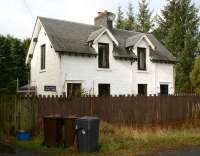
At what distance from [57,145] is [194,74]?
28.5 metres

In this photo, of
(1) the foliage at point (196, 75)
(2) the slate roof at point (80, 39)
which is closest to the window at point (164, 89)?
(2) the slate roof at point (80, 39)

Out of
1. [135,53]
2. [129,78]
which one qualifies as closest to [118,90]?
[129,78]

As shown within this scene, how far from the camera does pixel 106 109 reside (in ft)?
71.7

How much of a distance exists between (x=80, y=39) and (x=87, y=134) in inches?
617

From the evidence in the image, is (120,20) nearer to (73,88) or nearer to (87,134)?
(73,88)

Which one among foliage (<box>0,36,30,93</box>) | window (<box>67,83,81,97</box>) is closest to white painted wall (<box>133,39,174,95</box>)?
window (<box>67,83,81,97</box>)

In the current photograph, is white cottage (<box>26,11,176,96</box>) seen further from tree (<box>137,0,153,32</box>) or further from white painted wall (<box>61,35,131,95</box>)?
tree (<box>137,0,153,32</box>)

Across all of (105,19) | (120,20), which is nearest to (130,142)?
(105,19)

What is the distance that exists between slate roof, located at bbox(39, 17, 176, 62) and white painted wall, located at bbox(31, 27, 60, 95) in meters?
0.66

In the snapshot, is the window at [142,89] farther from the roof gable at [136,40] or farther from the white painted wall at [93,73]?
the roof gable at [136,40]

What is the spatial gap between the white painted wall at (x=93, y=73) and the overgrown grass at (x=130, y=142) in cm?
862

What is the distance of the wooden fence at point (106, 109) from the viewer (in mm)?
18453

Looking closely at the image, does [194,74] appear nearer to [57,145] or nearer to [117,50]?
[117,50]

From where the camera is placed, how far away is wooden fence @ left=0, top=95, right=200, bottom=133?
60.5ft
